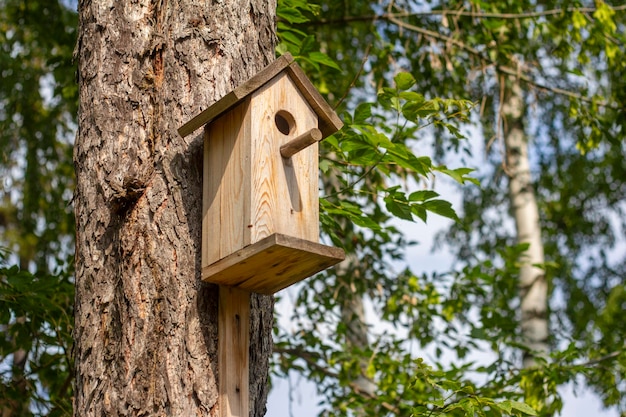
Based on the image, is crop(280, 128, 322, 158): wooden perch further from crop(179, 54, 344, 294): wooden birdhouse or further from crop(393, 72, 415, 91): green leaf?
crop(393, 72, 415, 91): green leaf

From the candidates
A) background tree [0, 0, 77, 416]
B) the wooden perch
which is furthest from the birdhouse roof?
background tree [0, 0, 77, 416]

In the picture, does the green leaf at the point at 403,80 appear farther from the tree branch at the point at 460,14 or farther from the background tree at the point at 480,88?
the tree branch at the point at 460,14

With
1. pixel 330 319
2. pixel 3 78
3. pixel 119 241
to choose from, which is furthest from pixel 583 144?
pixel 3 78

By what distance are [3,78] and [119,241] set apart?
4476 millimetres

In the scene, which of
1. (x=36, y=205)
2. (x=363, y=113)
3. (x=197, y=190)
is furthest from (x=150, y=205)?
(x=36, y=205)

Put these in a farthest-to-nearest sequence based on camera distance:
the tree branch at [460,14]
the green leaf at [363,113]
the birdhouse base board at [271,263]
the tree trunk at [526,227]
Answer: the tree trunk at [526,227]
the tree branch at [460,14]
the green leaf at [363,113]
the birdhouse base board at [271,263]

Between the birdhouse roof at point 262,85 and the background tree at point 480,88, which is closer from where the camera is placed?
the birdhouse roof at point 262,85

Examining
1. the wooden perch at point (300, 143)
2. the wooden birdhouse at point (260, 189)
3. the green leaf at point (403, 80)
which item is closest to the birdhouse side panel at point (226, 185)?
the wooden birdhouse at point (260, 189)

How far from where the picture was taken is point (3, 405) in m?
3.97

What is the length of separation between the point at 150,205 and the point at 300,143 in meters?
0.42

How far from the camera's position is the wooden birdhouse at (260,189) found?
2.39m

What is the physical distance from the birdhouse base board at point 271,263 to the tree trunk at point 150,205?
7cm

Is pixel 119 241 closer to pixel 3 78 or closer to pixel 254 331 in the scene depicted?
pixel 254 331

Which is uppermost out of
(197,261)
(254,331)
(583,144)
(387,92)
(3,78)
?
(3,78)
